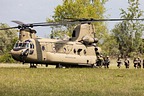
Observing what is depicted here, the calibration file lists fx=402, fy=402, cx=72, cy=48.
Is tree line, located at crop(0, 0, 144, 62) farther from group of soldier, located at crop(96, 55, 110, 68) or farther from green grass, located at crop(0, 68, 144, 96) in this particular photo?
green grass, located at crop(0, 68, 144, 96)

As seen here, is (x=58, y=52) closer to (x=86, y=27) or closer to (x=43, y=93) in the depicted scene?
(x=86, y=27)

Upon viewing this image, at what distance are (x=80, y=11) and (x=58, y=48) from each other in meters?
22.0

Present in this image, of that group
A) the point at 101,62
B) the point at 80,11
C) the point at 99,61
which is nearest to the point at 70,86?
the point at 99,61

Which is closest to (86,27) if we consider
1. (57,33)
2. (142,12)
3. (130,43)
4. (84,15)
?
(84,15)

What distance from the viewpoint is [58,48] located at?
33625mm

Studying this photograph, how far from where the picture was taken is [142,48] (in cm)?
7488

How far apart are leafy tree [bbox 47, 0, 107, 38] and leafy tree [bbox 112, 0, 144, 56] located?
8.43 m

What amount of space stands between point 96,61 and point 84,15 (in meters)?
18.9

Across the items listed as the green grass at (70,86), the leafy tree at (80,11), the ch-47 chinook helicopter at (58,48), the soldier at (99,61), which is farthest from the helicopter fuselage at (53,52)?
the leafy tree at (80,11)

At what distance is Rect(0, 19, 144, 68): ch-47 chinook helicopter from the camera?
31750 millimetres

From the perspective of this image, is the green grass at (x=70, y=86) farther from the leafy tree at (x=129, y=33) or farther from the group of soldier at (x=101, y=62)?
the leafy tree at (x=129, y=33)

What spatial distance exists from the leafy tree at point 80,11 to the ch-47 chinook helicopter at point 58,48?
753 inches

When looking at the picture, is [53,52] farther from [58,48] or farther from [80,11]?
[80,11]

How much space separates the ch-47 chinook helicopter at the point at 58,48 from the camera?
31.8m
